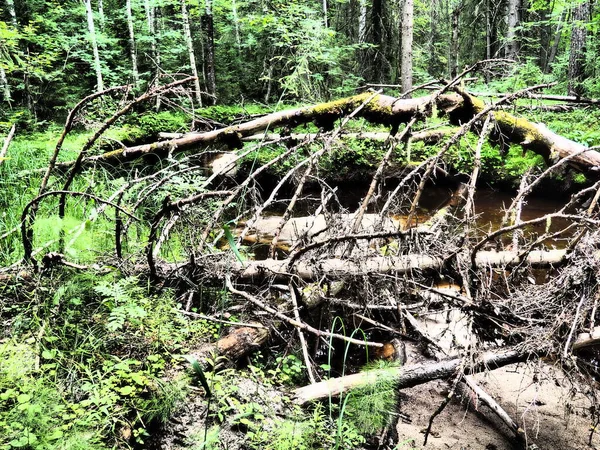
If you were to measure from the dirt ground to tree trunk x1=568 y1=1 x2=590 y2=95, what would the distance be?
11.4 metres

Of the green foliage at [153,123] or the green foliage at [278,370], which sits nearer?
the green foliage at [278,370]

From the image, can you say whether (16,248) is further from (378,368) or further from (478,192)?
(478,192)

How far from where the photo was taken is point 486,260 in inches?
150

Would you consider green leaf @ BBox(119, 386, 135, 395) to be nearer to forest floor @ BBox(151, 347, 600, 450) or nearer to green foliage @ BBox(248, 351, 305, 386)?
forest floor @ BBox(151, 347, 600, 450)

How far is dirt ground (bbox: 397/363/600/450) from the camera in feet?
10.4

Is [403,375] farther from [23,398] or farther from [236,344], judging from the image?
[23,398]

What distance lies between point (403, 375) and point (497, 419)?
976 mm

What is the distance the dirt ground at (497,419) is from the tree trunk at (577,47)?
11384mm

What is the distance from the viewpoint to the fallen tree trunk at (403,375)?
301cm

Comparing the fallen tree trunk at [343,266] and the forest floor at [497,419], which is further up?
the fallen tree trunk at [343,266]

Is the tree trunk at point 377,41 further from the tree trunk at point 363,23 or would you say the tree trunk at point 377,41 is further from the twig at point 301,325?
the twig at point 301,325

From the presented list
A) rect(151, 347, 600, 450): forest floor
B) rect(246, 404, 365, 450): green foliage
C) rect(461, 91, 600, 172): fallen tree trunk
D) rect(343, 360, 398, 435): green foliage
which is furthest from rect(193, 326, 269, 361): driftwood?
rect(461, 91, 600, 172): fallen tree trunk

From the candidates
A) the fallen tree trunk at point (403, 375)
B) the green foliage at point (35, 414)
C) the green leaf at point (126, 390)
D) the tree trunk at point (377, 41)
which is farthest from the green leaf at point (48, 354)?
the tree trunk at point (377, 41)

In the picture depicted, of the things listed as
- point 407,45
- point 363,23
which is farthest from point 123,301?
point 363,23
